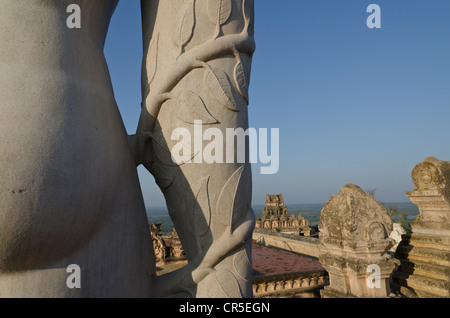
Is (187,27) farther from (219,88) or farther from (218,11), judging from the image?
(219,88)

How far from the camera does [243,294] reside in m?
1.43

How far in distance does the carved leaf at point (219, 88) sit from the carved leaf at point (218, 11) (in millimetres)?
293

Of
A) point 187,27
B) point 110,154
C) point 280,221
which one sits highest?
point 187,27

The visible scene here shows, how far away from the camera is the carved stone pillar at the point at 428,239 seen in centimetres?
402

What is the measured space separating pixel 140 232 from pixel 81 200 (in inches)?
14.1

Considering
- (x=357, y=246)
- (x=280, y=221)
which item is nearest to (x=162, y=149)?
(x=357, y=246)

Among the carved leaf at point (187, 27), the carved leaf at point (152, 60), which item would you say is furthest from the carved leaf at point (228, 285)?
the carved leaf at point (187, 27)

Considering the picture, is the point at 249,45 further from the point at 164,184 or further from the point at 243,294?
the point at 243,294

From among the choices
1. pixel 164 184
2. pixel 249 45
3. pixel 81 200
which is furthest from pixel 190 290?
pixel 249 45

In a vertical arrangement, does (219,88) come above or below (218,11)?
below

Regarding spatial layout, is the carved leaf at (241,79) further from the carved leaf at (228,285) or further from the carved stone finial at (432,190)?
the carved stone finial at (432,190)

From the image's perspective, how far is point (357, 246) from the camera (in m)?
3.97

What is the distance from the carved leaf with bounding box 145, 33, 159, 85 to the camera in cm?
166

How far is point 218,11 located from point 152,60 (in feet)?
1.53
